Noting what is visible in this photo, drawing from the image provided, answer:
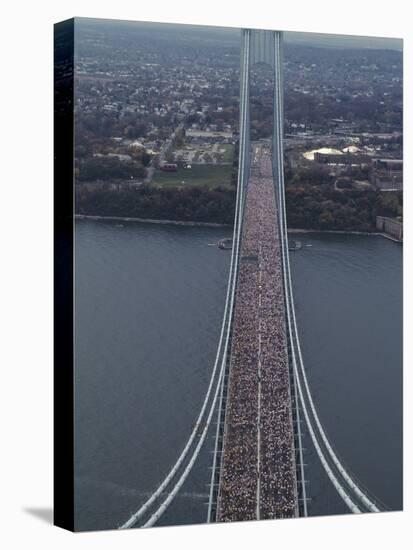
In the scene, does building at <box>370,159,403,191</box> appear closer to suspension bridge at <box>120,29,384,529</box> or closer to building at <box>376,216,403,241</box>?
building at <box>376,216,403,241</box>

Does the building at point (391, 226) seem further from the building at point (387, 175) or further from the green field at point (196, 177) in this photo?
the green field at point (196, 177)

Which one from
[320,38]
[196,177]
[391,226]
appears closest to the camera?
[196,177]

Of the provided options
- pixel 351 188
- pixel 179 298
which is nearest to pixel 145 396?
pixel 179 298

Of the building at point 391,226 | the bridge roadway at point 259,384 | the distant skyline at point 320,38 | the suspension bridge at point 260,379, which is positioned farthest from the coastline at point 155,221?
the distant skyline at point 320,38

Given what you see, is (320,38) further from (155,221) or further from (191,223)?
(155,221)

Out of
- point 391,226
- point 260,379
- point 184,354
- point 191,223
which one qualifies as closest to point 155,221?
point 191,223

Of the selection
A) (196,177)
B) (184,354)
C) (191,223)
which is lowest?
(184,354)

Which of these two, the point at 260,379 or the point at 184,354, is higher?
the point at 184,354

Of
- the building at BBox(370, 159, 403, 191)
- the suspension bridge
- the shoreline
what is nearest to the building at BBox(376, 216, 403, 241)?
the shoreline
